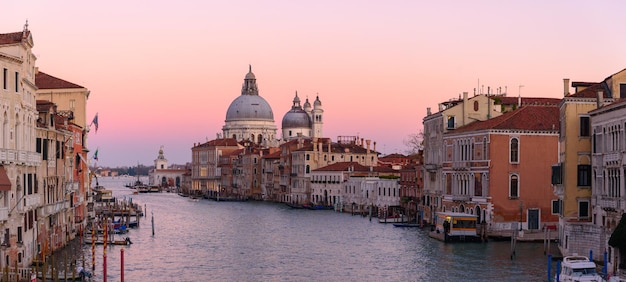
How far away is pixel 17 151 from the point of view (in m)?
21.0

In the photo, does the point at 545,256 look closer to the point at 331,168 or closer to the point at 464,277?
the point at 464,277

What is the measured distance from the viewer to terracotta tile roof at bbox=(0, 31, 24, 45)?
840 inches

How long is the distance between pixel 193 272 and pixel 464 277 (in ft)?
24.5

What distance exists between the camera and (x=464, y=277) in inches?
975

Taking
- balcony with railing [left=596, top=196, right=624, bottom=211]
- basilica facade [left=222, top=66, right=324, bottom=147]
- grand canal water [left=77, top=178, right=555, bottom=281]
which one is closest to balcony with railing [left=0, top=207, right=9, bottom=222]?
grand canal water [left=77, top=178, right=555, bottom=281]

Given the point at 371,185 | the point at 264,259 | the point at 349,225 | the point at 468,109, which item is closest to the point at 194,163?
the point at 371,185

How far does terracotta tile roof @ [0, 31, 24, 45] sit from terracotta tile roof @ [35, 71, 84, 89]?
14.9 m

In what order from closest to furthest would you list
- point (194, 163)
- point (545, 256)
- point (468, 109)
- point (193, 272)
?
point (193, 272), point (545, 256), point (468, 109), point (194, 163)

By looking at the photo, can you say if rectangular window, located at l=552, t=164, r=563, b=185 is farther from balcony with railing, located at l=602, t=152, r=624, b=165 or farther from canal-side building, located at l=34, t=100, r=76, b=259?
canal-side building, located at l=34, t=100, r=76, b=259

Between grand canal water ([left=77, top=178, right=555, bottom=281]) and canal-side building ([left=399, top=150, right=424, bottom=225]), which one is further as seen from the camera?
canal-side building ([left=399, top=150, right=424, bottom=225])

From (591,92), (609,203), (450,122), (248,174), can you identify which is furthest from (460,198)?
(248,174)

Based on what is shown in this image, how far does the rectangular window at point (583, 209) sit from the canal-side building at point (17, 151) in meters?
14.4

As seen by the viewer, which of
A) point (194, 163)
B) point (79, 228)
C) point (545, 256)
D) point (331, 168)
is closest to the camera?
point (545, 256)

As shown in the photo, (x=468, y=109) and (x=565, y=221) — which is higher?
(x=468, y=109)
